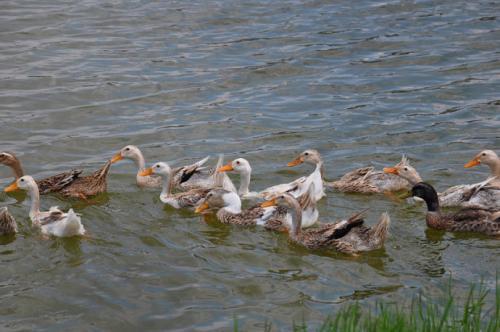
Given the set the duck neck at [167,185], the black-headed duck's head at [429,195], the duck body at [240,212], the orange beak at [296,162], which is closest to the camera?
the duck body at [240,212]

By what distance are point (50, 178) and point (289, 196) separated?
11.4 feet

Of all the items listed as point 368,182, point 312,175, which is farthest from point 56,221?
point 368,182

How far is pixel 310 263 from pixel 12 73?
9144 millimetres

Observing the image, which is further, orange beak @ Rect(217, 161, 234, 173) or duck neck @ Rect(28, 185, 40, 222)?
orange beak @ Rect(217, 161, 234, 173)

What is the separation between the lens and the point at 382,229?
10.2m

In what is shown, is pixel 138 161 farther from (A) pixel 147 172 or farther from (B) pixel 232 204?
(B) pixel 232 204

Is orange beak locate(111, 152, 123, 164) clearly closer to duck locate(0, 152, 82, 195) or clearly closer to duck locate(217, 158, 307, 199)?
duck locate(0, 152, 82, 195)

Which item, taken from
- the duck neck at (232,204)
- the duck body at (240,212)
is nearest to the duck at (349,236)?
the duck body at (240,212)

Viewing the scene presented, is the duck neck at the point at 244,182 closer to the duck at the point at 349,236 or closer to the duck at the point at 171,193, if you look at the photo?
the duck at the point at 171,193

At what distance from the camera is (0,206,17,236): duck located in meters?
10.6

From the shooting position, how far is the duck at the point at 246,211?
11.3 meters

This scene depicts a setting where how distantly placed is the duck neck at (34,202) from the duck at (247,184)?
2.52 metres

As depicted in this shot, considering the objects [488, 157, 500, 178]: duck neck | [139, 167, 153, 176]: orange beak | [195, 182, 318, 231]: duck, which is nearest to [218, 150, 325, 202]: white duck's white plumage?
[195, 182, 318, 231]: duck

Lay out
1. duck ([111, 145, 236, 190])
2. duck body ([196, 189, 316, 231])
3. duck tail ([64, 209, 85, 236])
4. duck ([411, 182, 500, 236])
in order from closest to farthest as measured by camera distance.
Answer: duck tail ([64, 209, 85, 236]) → duck ([411, 182, 500, 236]) → duck body ([196, 189, 316, 231]) → duck ([111, 145, 236, 190])
